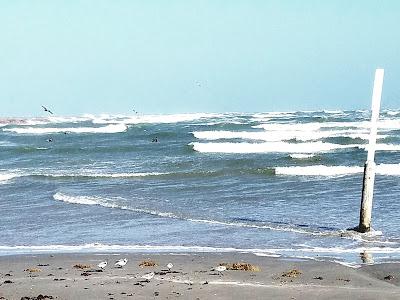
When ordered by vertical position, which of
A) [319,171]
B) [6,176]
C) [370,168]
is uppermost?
[370,168]

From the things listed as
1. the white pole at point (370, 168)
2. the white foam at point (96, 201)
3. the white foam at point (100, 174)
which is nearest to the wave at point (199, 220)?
the white foam at point (96, 201)

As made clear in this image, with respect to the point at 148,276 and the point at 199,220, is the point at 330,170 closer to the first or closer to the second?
the point at 199,220

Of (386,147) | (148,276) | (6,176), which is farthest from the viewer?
(386,147)

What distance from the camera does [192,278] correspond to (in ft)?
27.3

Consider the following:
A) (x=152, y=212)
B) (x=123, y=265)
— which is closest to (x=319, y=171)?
(x=152, y=212)

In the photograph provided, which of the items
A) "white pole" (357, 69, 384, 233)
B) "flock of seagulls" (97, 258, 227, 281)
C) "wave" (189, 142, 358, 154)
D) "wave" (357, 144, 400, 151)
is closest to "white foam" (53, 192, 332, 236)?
"white pole" (357, 69, 384, 233)

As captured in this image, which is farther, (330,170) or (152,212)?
(330,170)

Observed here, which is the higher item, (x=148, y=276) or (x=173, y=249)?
(x=148, y=276)

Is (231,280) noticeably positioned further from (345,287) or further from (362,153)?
(362,153)

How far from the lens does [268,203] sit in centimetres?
1617

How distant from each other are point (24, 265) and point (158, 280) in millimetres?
2408

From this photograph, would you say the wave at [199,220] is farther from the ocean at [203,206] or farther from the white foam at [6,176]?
the white foam at [6,176]

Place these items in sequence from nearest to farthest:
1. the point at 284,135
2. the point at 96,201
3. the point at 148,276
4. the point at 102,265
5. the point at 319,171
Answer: the point at 148,276 < the point at 102,265 < the point at 96,201 < the point at 319,171 < the point at 284,135

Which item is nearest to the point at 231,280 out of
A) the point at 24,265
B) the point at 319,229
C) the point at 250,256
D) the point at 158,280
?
the point at 158,280
